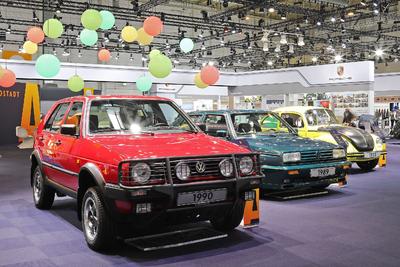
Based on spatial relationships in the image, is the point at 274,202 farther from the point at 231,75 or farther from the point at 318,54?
the point at 318,54

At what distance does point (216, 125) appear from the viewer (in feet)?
24.8

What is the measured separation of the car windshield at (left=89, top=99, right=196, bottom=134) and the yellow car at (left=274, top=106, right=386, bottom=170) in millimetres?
4679

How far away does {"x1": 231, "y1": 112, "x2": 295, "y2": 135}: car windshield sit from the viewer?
739cm

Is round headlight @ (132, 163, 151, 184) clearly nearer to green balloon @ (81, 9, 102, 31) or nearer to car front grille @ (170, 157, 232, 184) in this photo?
car front grille @ (170, 157, 232, 184)

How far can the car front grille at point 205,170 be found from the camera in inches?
156

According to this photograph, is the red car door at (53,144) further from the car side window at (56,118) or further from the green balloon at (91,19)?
the green balloon at (91,19)

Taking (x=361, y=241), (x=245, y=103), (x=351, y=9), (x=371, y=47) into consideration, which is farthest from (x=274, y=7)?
(x=361, y=241)

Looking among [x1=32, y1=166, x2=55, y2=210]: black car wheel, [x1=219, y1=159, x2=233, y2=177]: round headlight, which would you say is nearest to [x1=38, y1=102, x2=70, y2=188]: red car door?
[x1=32, y1=166, x2=55, y2=210]: black car wheel

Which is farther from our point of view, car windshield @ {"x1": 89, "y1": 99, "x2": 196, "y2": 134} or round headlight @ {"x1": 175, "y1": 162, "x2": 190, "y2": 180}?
car windshield @ {"x1": 89, "y1": 99, "x2": 196, "y2": 134}

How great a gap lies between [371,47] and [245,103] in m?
11.3

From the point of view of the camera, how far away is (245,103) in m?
24.1

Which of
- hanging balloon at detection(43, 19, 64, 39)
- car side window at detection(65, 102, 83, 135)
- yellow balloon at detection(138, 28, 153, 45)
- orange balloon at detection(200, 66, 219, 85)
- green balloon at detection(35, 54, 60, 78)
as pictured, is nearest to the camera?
car side window at detection(65, 102, 83, 135)

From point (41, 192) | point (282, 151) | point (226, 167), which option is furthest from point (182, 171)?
point (41, 192)

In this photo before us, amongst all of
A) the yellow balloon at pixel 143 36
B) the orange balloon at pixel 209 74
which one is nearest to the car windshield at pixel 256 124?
the yellow balloon at pixel 143 36
